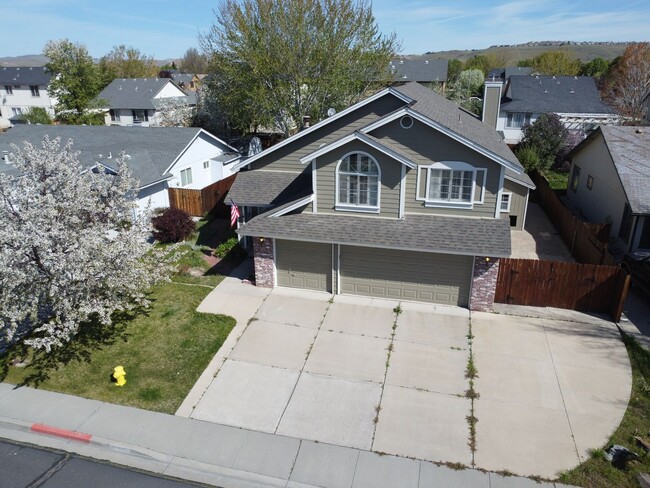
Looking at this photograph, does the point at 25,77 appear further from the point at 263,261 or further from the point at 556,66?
the point at 556,66

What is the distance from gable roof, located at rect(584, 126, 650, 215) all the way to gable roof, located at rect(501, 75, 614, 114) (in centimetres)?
2355

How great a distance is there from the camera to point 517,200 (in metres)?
22.3

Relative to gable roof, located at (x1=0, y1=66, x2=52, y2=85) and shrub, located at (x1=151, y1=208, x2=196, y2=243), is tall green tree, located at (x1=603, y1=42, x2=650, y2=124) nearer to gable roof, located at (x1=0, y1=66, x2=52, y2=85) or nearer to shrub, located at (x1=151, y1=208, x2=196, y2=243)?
shrub, located at (x1=151, y1=208, x2=196, y2=243)

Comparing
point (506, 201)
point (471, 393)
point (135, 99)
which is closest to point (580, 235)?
point (506, 201)

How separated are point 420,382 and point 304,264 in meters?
6.31

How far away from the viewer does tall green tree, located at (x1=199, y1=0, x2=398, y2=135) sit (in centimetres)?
3105

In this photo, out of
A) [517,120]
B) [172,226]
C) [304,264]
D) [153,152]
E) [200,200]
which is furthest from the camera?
[517,120]

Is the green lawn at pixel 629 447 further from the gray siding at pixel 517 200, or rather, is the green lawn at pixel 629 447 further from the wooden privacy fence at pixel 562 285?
the gray siding at pixel 517 200

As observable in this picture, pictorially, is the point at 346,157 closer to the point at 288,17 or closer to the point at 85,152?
the point at 85,152

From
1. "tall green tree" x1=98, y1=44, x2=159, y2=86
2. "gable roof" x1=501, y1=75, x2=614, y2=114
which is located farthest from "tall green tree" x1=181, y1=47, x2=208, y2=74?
"gable roof" x1=501, y1=75, x2=614, y2=114

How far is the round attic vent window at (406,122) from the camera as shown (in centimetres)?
1541

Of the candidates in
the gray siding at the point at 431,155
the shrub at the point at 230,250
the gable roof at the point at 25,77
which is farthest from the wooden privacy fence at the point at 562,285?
the gable roof at the point at 25,77

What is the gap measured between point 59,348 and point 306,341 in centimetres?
717

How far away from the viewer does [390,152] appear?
14875mm
